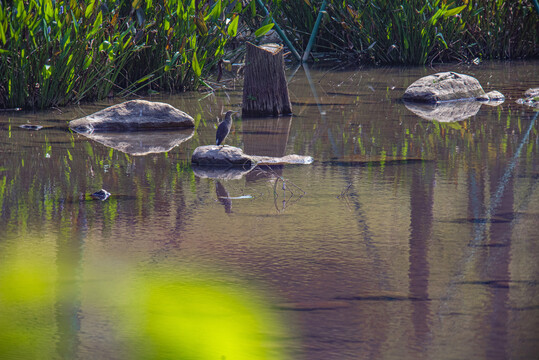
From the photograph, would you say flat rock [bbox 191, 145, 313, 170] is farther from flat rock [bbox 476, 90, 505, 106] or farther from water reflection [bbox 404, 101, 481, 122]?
flat rock [bbox 476, 90, 505, 106]

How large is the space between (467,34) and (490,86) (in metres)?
3.37

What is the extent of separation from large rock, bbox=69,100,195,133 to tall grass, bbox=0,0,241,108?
742 millimetres

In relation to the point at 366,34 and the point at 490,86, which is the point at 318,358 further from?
the point at 366,34

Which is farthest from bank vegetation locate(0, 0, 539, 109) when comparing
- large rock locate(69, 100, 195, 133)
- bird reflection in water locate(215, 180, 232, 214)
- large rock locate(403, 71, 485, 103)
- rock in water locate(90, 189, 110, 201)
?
bird reflection in water locate(215, 180, 232, 214)

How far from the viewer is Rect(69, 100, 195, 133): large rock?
22.3ft

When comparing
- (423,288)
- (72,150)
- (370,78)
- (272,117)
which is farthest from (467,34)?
(423,288)

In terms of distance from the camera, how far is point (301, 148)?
5891mm

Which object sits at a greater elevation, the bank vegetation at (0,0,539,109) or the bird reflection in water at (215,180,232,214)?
the bank vegetation at (0,0,539,109)

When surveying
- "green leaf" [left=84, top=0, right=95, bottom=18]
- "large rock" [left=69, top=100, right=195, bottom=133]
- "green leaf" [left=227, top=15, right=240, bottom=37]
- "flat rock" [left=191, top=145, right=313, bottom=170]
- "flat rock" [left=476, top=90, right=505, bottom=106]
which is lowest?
"flat rock" [left=191, top=145, right=313, bottom=170]

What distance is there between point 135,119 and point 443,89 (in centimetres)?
358

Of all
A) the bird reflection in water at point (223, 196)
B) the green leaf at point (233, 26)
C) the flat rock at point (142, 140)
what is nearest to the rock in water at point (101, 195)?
the bird reflection in water at point (223, 196)

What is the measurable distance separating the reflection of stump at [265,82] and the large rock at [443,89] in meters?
1.64

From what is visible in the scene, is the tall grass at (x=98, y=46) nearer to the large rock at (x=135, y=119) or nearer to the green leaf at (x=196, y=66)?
the green leaf at (x=196, y=66)

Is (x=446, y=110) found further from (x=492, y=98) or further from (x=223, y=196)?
(x=223, y=196)
